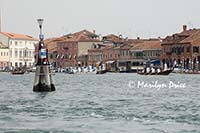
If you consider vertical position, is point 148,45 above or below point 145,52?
above

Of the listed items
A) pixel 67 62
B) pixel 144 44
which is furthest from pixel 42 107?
pixel 67 62

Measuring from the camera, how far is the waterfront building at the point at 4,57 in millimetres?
124188

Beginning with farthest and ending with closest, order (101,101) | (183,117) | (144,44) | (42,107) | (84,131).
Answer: (144,44)
(101,101)
(42,107)
(183,117)
(84,131)

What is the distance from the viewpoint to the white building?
126750mm

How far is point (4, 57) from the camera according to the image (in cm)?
12538

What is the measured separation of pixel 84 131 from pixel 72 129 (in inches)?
19.4

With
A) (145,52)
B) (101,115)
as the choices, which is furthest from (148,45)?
(101,115)

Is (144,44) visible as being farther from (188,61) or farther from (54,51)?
(54,51)

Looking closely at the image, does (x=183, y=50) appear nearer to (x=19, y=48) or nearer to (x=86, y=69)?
(x=86, y=69)

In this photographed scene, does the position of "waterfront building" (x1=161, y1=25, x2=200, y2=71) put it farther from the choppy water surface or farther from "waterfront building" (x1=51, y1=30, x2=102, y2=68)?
the choppy water surface

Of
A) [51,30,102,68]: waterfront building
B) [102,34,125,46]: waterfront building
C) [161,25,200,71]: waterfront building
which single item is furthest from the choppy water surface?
[51,30,102,68]: waterfront building

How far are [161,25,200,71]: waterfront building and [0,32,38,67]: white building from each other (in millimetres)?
33360

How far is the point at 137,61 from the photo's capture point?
10962 cm

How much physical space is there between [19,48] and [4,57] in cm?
403
